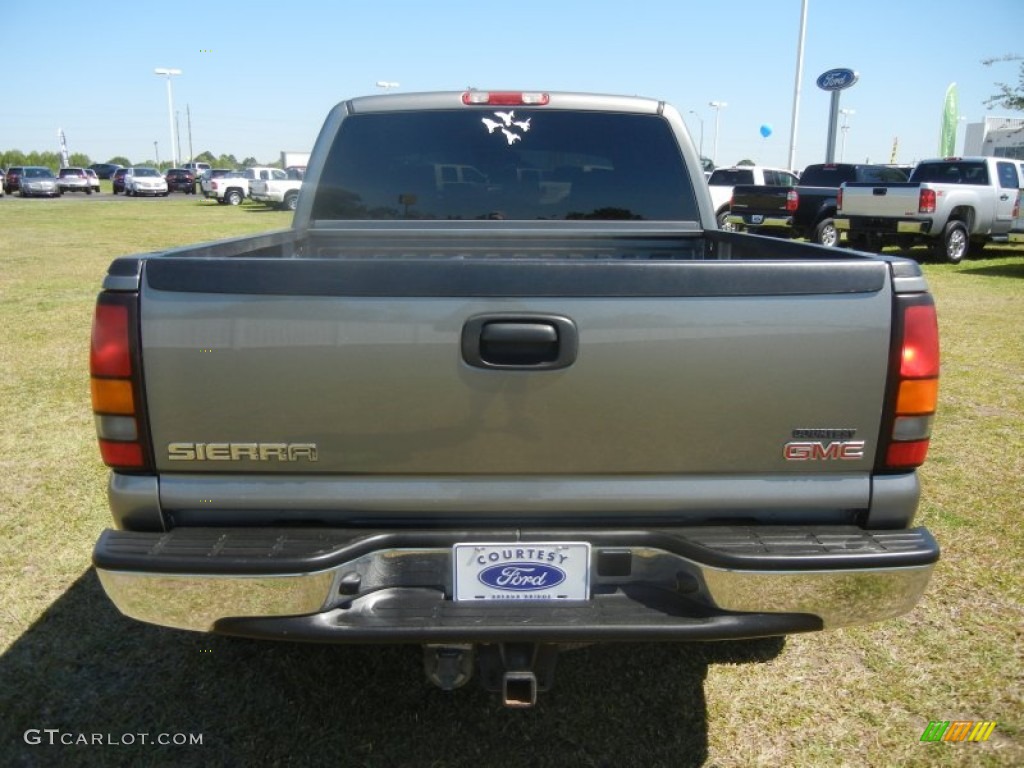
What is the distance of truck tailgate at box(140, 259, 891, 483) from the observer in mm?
1908

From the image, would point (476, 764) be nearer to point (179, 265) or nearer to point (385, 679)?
point (385, 679)

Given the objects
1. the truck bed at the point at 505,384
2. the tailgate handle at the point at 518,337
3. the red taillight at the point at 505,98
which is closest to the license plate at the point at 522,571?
the truck bed at the point at 505,384

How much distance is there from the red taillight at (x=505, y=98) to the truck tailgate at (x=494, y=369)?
1888mm

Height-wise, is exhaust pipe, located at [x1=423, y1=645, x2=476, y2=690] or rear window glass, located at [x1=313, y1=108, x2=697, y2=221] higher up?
rear window glass, located at [x1=313, y1=108, x2=697, y2=221]

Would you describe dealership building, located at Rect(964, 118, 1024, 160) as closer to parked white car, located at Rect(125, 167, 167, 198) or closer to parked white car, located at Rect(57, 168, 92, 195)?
parked white car, located at Rect(125, 167, 167, 198)

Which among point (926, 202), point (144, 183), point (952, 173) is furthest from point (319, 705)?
point (144, 183)

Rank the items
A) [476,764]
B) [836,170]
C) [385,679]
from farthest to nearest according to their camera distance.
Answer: [836,170] → [385,679] → [476,764]

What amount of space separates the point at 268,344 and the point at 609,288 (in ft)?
2.79

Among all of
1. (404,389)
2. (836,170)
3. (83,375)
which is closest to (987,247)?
(836,170)

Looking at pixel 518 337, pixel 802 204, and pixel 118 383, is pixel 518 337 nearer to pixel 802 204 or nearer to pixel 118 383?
pixel 118 383

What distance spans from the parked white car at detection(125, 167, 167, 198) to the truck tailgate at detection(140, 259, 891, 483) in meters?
47.4

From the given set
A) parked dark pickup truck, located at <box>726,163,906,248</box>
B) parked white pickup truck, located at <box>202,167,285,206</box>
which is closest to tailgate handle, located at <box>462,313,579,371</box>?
parked dark pickup truck, located at <box>726,163,906,248</box>

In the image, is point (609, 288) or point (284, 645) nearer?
point (609, 288)

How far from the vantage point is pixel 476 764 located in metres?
2.40
